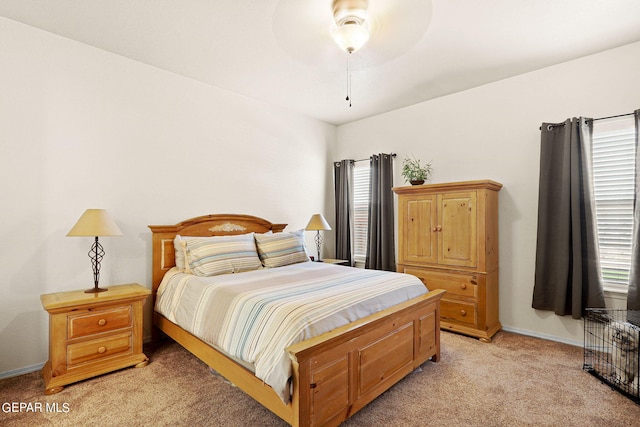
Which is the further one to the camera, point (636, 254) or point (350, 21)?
point (636, 254)

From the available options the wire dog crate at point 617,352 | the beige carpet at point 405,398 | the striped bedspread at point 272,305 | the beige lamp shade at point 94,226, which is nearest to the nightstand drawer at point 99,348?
the beige carpet at point 405,398

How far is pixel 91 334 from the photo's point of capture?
2428 millimetres

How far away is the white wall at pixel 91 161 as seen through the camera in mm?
2521

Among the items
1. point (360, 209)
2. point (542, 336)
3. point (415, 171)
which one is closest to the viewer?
point (542, 336)

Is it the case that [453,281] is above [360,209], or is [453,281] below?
below

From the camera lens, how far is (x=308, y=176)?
15.8ft

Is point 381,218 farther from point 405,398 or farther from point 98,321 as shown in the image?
point 98,321

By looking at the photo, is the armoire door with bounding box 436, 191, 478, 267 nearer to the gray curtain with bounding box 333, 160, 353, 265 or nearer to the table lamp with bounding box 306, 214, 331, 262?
the table lamp with bounding box 306, 214, 331, 262

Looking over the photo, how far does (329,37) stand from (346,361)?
2391 mm

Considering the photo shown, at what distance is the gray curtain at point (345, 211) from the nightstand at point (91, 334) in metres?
2.85

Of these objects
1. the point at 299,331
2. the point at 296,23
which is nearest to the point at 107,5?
the point at 296,23

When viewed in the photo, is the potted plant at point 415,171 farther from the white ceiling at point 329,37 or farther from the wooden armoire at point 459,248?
the white ceiling at point 329,37

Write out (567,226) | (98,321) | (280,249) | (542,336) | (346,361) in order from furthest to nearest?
(280,249), (542,336), (567,226), (98,321), (346,361)

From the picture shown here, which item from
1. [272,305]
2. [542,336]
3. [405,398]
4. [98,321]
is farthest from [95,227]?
[542,336]
